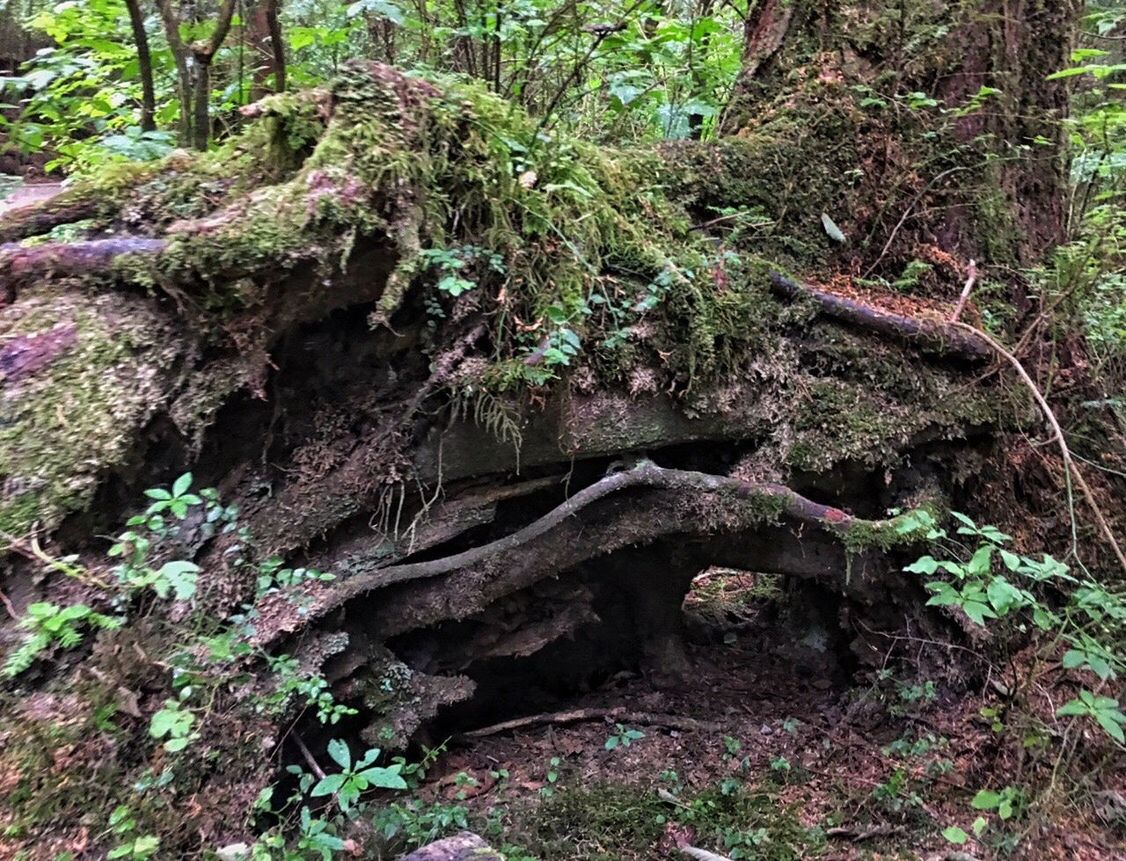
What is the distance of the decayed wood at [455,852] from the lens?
2342 mm

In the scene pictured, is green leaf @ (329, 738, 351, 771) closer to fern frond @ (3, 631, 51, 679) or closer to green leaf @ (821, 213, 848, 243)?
fern frond @ (3, 631, 51, 679)

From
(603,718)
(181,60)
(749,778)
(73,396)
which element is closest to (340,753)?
(73,396)

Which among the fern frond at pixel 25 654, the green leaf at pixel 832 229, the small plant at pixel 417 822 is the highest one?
the green leaf at pixel 832 229

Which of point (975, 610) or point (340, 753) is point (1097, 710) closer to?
point (975, 610)

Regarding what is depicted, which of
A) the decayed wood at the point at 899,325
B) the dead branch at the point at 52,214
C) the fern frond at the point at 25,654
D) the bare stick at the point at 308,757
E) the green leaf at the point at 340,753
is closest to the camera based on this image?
the fern frond at the point at 25,654

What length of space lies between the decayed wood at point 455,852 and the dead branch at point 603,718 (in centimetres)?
121

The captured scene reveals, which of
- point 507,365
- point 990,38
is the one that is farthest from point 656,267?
point 990,38

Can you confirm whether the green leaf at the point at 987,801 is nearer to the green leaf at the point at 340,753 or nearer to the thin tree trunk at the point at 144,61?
the green leaf at the point at 340,753

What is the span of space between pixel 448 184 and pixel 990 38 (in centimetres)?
304

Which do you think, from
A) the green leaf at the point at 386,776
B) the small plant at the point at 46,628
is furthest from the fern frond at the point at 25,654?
the green leaf at the point at 386,776

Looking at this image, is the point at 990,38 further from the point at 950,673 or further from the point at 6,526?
the point at 6,526

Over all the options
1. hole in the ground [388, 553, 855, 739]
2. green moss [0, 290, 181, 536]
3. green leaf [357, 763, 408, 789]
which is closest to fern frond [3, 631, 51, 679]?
green moss [0, 290, 181, 536]

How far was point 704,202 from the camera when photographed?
3.46m

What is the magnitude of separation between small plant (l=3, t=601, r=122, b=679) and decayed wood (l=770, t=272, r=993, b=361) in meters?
2.96
